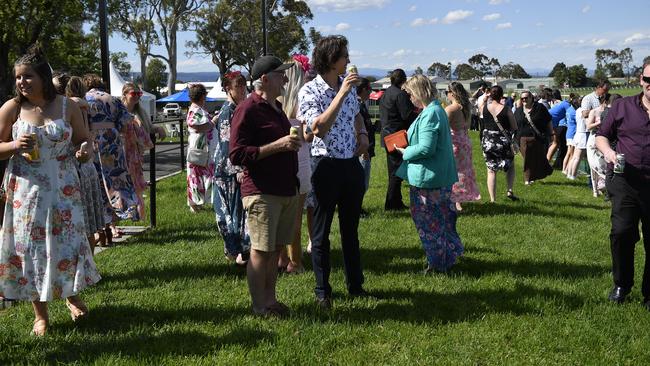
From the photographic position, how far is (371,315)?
4.62 meters

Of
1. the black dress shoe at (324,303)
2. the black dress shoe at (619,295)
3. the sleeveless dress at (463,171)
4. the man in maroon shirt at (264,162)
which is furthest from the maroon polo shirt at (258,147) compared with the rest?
the sleeveless dress at (463,171)

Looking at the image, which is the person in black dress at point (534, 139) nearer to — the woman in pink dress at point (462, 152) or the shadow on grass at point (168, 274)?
the woman in pink dress at point (462, 152)

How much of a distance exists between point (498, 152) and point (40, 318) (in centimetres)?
761

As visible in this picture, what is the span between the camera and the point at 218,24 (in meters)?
51.4

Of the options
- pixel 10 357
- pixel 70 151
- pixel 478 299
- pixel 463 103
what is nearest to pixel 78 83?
pixel 70 151

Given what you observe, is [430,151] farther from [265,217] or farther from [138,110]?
[138,110]

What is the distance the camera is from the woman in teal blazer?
5.56m

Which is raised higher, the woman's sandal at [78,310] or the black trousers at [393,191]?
the black trousers at [393,191]

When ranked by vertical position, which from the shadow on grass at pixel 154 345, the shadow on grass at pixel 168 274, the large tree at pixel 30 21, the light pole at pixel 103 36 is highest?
the large tree at pixel 30 21

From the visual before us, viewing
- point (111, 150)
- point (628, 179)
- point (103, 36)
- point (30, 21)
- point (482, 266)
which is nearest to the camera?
point (628, 179)

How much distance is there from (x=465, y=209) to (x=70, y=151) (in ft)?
21.1

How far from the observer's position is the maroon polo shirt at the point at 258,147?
414 centimetres

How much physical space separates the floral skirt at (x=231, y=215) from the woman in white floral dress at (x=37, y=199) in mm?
1853

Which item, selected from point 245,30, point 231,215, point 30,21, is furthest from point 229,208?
point 245,30
